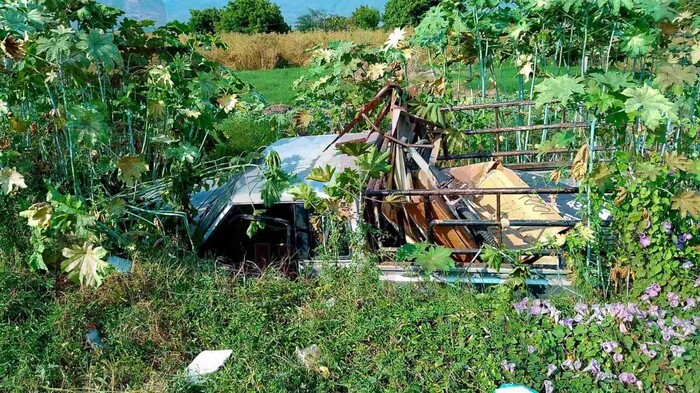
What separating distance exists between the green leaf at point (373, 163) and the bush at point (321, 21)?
4440cm

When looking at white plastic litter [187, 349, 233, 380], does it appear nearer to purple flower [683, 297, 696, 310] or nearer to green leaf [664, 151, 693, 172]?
purple flower [683, 297, 696, 310]

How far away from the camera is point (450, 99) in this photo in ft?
21.7

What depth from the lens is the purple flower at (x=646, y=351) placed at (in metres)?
3.47

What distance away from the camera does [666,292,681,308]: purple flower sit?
3719mm

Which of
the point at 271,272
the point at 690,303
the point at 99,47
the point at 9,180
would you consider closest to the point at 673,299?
the point at 690,303

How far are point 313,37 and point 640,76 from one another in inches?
1130

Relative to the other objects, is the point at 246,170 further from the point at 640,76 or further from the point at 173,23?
the point at 640,76

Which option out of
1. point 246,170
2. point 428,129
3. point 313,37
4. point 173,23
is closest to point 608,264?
point 428,129

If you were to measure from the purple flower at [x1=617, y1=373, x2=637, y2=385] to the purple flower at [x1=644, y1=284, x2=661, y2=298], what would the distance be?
57 cm

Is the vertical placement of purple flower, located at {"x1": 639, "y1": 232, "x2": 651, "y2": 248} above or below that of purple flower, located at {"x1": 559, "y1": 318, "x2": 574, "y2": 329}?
above

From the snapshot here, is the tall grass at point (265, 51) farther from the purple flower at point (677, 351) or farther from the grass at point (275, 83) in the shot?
the purple flower at point (677, 351)

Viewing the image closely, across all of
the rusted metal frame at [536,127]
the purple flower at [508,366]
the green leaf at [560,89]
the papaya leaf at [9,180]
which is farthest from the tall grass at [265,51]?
the purple flower at [508,366]

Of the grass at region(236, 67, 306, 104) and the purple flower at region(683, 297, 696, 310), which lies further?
the grass at region(236, 67, 306, 104)

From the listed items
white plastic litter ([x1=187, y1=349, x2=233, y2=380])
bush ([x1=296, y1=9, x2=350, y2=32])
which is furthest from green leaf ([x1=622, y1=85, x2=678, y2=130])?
bush ([x1=296, y1=9, x2=350, y2=32])
